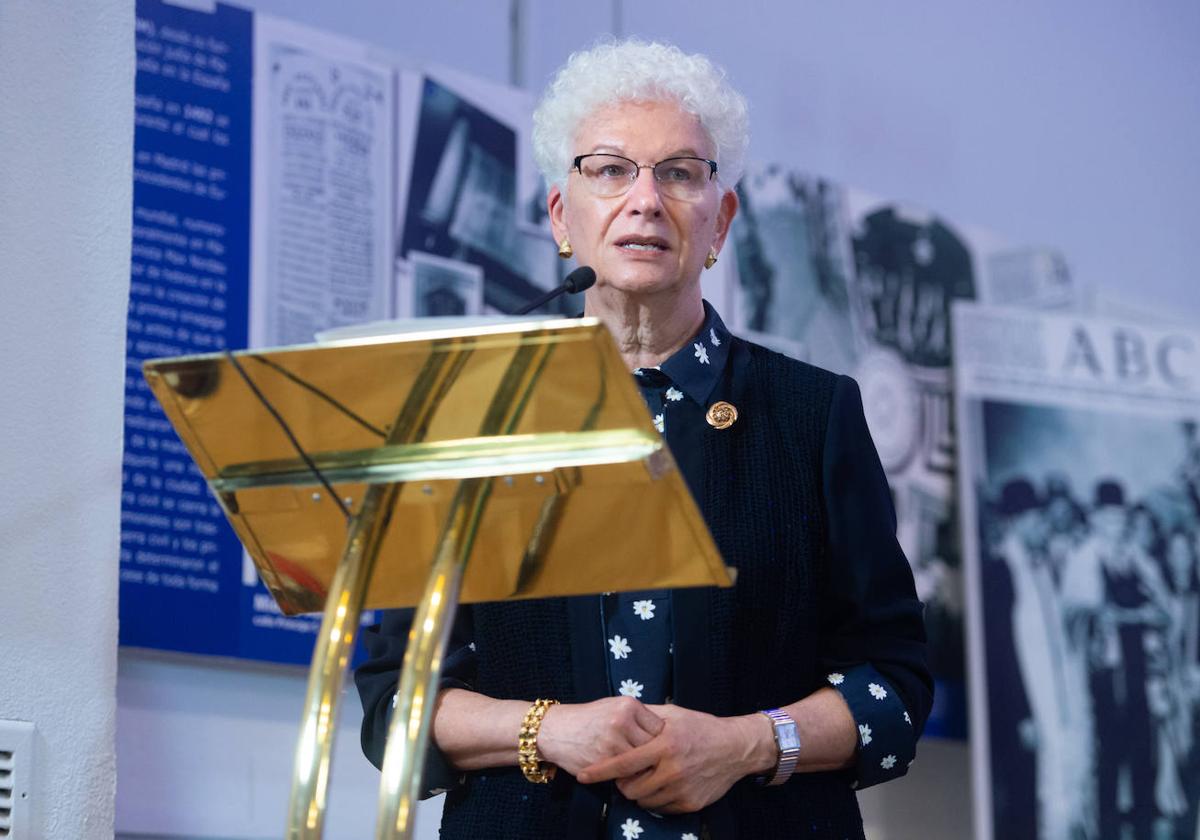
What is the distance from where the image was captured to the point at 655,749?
4.99ft

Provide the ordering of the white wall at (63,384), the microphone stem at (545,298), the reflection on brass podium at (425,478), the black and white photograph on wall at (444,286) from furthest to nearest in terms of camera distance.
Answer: the black and white photograph on wall at (444,286) → the white wall at (63,384) → the microphone stem at (545,298) → the reflection on brass podium at (425,478)

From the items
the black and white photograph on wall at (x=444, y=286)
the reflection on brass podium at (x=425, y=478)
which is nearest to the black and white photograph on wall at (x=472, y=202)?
the black and white photograph on wall at (x=444, y=286)

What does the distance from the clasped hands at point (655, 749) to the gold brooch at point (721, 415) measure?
32cm

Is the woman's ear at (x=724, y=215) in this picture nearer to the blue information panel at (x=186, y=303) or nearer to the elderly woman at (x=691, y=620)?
the elderly woman at (x=691, y=620)

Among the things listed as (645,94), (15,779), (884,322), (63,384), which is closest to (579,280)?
(645,94)

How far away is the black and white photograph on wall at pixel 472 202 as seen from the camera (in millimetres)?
3223

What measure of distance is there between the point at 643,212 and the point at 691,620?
429 millimetres

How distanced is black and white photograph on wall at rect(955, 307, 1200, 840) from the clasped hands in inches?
86.8

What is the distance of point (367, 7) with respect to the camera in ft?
11.0

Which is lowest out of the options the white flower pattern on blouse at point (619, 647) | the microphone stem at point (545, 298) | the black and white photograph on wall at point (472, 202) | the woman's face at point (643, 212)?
the white flower pattern on blouse at point (619, 647)

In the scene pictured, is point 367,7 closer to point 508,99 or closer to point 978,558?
point 508,99

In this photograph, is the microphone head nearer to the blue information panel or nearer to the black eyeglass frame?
the black eyeglass frame

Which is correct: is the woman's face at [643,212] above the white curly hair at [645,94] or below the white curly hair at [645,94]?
below

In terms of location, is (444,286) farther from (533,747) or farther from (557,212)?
(533,747)
